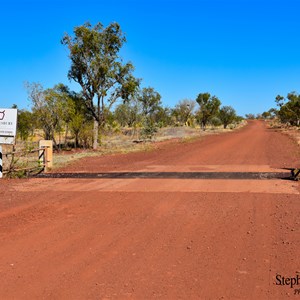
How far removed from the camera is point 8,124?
12.0m

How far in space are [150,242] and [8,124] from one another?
8.29 metres

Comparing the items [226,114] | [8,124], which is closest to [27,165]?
[8,124]

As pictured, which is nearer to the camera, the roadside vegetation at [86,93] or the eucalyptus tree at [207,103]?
the roadside vegetation at [86,93]

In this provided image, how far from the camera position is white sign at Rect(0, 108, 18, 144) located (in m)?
12.0

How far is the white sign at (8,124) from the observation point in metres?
12.0

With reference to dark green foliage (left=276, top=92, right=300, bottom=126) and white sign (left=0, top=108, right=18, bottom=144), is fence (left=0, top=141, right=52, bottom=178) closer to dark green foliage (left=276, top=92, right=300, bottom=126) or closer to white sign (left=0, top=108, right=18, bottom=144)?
white sign (left=0, top=108, right=18, bottom=144)

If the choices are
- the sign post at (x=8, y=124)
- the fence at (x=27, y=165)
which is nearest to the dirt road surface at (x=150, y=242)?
the fence at (x=27, y=165)

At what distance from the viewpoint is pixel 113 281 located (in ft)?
13.7

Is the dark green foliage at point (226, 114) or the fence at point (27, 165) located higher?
the dark green foliage at point (226, 114)

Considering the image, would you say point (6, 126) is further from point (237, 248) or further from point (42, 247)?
→ point (237, 248)

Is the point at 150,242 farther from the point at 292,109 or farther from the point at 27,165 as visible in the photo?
the point at 292,109

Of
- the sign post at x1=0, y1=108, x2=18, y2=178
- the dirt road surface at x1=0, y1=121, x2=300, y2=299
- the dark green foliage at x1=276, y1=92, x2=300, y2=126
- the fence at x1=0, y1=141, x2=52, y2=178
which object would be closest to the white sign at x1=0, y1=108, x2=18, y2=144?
the sign post at x1=0, y1=108, x2=18, y2=178

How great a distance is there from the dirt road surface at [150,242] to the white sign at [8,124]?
8.95 feet

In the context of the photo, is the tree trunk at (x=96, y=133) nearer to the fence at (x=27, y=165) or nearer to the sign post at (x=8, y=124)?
the fence at (x=27, y=165)
